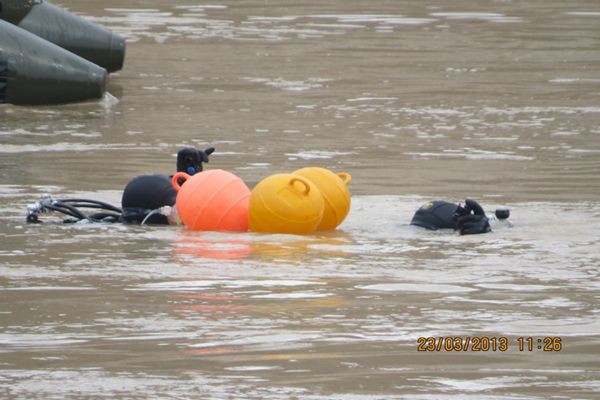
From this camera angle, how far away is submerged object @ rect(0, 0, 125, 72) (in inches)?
851

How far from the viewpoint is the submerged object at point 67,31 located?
21609 millimetres

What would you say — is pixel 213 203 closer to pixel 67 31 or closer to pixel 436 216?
pixel 436 216

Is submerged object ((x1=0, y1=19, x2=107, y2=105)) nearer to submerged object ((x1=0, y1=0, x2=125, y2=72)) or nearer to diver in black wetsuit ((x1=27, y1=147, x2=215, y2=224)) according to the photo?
submerged object ((x1=0, y1=0, x2=125, y2=72))

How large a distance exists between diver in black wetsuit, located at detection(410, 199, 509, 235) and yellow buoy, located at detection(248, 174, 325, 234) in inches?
30.5

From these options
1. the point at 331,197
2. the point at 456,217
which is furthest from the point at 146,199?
the point at 456,217

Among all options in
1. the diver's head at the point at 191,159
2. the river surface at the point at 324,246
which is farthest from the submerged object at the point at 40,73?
the diver's head at the point at 191,159

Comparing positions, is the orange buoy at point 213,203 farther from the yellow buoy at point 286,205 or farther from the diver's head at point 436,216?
the diver's head at point 436,216

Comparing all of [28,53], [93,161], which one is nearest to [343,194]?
[93,161]

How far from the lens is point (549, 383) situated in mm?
7324

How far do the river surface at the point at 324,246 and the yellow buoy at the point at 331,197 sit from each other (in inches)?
9.3

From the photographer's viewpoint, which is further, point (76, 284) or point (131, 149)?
point (131, 149)

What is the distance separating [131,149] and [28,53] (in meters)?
3.68

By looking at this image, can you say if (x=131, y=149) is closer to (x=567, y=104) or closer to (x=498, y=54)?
(x=567, y=104)

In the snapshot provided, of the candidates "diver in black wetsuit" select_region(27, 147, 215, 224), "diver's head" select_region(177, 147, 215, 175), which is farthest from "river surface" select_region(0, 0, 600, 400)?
"diver's head" select_region(177, 147, 215, 175)
